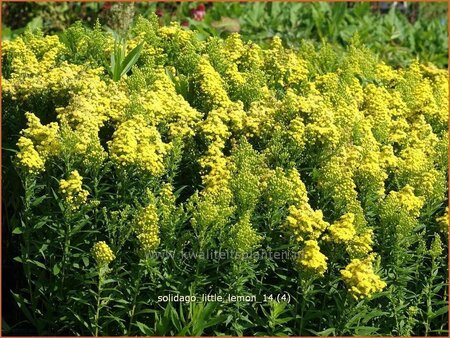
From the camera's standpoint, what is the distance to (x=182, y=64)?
5.31 m

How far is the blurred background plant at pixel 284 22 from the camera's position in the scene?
8.53 metres

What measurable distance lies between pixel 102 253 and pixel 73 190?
13.6 inches

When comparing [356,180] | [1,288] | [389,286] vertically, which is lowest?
[1,288]

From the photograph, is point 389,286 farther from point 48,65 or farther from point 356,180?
point 48,65

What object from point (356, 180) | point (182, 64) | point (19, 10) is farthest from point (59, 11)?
point (356, 180)

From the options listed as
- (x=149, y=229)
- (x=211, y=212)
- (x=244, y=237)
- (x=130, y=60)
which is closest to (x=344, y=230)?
(x=244, y=237)

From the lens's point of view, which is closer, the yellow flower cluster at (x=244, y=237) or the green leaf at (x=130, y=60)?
the yellow flower cluster at (x=244, y=237)

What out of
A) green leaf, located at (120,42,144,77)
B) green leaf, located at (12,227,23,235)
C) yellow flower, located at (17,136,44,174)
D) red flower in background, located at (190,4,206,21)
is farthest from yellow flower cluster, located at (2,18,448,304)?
red flower in background, located at (190,4,206,21)

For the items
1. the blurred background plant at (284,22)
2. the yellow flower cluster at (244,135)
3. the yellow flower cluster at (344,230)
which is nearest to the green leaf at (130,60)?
the yellow flower cluster at (244,135)

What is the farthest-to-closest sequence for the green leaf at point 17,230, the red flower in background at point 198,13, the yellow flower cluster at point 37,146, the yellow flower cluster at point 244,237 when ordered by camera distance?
the red flower in background at point 198,13 < the green leaf at point 17,230 < the yellow flower cluster at point 37,146 < the yellow flower cluster at point 244,237

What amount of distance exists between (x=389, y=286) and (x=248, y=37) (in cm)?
451

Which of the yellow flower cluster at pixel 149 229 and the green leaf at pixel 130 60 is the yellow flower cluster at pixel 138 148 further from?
the green leaf at pixel 130 60

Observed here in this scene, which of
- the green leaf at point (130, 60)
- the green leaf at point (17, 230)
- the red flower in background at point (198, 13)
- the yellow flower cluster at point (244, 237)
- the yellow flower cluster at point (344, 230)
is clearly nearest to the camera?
the yellow flower cluster at point (244, 237)

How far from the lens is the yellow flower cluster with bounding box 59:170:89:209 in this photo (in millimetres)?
3774
